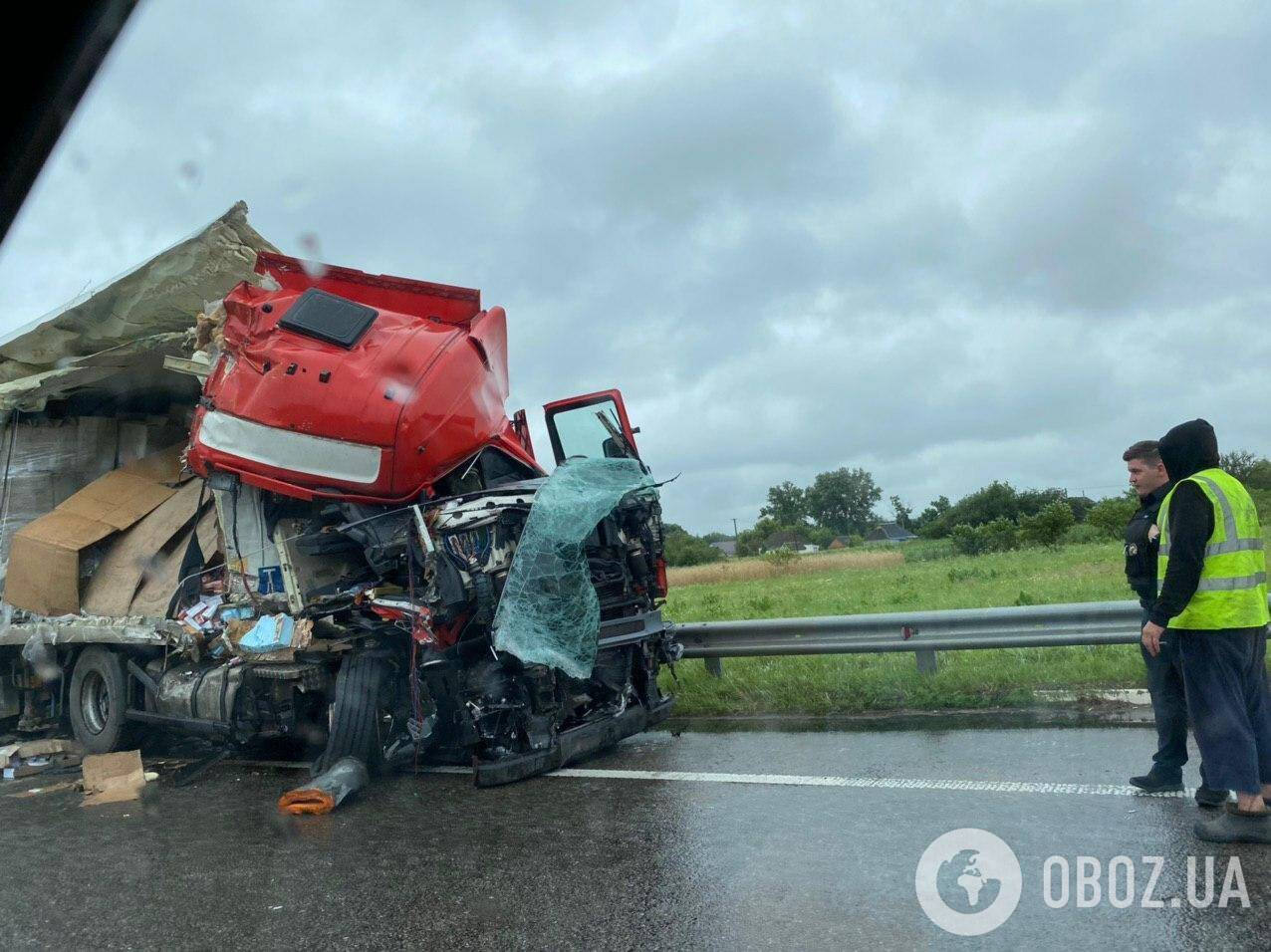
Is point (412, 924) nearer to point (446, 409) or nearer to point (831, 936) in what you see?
point (831, 936)

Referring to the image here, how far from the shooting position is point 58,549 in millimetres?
8172

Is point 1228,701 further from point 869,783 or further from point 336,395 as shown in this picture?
point 336,395

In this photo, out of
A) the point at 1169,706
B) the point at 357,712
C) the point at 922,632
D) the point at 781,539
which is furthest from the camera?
the point at 781,539

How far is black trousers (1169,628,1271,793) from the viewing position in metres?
4.39

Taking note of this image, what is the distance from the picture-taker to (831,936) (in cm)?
355

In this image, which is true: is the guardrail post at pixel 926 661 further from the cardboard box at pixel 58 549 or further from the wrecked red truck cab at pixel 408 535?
the cardboard box at pixel 58 549

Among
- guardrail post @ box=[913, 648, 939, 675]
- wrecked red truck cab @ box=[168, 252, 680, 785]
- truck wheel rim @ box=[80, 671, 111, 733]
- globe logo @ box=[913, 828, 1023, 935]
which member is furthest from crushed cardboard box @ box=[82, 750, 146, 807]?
guardrail post @ box=[913, 648, 939, 675]

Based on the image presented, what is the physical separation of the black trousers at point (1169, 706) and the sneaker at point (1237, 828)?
64cm

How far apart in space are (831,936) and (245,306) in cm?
556

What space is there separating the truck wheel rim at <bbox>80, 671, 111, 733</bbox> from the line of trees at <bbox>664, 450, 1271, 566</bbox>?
4.62 metres

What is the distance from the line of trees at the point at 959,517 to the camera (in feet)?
98.6

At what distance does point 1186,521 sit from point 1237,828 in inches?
49.0

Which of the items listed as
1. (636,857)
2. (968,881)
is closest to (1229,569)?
(968,881)

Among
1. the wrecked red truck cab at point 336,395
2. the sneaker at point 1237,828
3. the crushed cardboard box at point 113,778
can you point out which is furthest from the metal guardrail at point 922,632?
the crushed cardboard box at point 113,778
